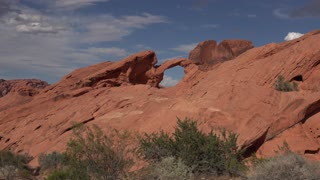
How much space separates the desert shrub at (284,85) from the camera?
24.1 meters

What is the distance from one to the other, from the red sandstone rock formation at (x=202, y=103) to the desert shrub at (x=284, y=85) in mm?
416

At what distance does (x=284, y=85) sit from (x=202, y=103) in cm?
581

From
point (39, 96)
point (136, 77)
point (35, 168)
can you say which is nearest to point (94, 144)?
point (35, 168)

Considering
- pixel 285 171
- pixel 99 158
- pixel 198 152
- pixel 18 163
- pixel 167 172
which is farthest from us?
pixel 18 163

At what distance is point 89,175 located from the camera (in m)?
13.0

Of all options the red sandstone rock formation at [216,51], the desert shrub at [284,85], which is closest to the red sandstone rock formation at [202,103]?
the desert shrub at [284,85]

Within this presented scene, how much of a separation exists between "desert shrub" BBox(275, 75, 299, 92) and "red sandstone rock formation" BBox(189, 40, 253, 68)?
15372 millimetres

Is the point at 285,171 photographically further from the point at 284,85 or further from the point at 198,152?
the point at 284,85

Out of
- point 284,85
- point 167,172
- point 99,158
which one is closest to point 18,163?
point 99,158

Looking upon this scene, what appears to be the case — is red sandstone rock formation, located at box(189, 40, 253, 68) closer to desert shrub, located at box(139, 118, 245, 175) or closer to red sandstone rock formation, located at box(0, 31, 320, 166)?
red sandstone rock formation, located at box(0, 31, 320, 166)

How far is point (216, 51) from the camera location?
41.8 meters

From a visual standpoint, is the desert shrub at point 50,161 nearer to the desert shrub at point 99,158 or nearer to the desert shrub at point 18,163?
the desert shrub at point 18,163

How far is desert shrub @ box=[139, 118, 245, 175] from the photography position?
1443 centimetres

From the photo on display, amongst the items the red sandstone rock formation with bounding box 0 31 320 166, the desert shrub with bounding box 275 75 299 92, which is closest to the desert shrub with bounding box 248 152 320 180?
the red sandstone rock formation with bounding box 0 31 320 166
